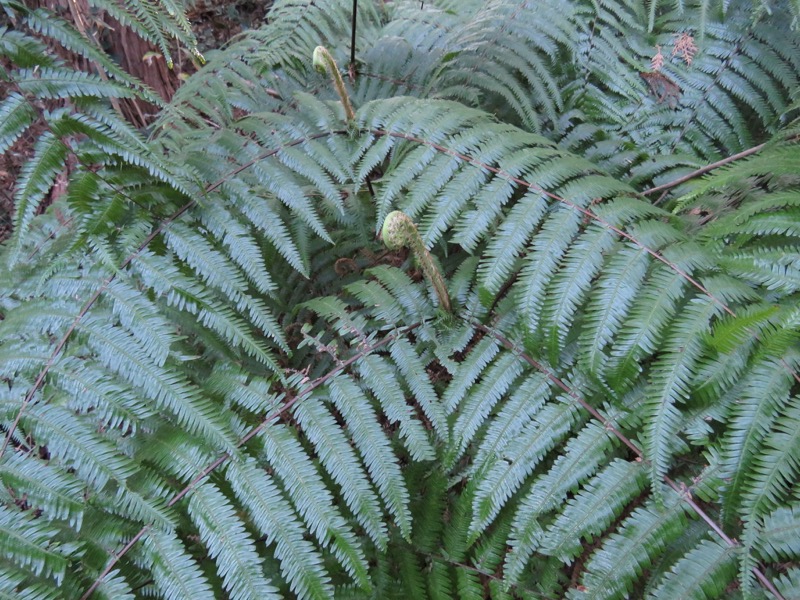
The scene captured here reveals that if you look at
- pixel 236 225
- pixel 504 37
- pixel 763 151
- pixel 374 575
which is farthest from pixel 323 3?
pixel 374 575

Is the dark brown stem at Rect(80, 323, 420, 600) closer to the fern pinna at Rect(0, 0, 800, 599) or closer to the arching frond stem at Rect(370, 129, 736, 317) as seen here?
the fern pinna at Rect(0, 0, 800, 599)

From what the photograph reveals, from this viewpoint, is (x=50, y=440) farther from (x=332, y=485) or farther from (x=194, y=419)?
(x=332, y=485)

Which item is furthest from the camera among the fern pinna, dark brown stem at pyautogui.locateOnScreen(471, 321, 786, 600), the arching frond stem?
the arching frond stem

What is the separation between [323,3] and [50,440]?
8.09 ft

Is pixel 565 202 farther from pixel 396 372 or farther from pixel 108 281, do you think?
pixel 108 281

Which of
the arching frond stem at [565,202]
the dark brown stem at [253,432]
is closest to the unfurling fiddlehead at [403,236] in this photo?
the dark brown stem at [253,432]

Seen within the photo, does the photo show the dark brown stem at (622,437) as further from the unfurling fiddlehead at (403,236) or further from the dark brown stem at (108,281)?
the dark brown stem at (108,281)

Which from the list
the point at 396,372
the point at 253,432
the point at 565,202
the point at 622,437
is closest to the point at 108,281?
the point at 253,432

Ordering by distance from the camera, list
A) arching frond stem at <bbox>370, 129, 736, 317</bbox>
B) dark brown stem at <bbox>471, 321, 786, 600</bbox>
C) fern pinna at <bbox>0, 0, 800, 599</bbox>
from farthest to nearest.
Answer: arching frond stem at <bbox>370, 129, 736, 317</bbox>
fern pinna at <bbox>0, 0, 800, 599</bbox>
dark brown stem at <bbox>471, 321, 786, 600</bbox>

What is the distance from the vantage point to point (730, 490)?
4.27 feet

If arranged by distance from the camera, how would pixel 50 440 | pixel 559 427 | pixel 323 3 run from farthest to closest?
pixel 323 3 < pixel 559 427 < pixel 50 440

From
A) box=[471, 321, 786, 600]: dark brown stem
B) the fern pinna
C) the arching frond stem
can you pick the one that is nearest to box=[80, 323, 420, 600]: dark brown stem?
the fern pinna

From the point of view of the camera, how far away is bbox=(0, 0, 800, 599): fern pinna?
134 centimetres

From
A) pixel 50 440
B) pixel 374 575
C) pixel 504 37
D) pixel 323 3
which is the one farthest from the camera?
pixel 323 3
